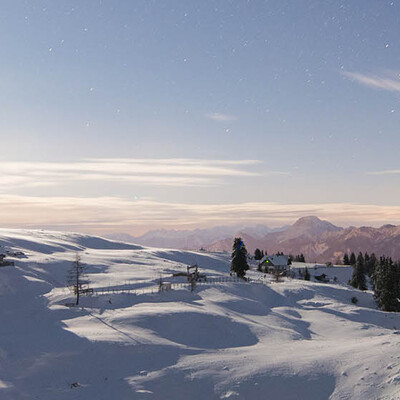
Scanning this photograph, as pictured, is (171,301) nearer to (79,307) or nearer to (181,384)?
(79,307)

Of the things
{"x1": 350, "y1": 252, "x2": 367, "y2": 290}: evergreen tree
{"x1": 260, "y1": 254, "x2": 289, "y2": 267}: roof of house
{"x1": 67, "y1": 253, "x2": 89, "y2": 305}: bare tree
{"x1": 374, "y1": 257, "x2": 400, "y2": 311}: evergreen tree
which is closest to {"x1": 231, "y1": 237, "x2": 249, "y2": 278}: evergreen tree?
{"x1": 374, "y1": 257, "x2": 400, "y2": 311}: evergreen tree

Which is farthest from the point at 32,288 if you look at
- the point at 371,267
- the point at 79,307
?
the point at 371,267

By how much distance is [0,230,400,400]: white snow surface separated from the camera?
20.3 m

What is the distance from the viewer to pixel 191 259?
378ft

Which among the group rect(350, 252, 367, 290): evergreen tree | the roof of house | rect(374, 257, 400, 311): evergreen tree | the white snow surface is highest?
the white snow surface

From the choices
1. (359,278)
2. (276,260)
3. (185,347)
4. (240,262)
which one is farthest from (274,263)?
(185,347)

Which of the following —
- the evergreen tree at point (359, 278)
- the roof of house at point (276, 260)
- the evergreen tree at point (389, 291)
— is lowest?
the evergreen tree at point (359, 278)

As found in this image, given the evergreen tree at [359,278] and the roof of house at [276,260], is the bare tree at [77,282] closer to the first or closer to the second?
the roof of house at [276,260]

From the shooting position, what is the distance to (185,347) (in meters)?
27.9

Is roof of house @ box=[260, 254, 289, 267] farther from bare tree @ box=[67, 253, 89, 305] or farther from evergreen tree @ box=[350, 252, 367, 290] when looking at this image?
bare tree @ box=[67, 253, 89, 305]

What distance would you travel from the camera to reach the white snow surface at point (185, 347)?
20.3m

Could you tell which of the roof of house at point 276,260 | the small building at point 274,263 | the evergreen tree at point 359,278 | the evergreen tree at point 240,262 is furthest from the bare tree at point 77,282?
the evergreen tree at point 359,278

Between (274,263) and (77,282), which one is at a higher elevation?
(77,282)

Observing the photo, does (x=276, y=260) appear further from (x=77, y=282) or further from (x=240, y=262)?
(x=77, y=282)
